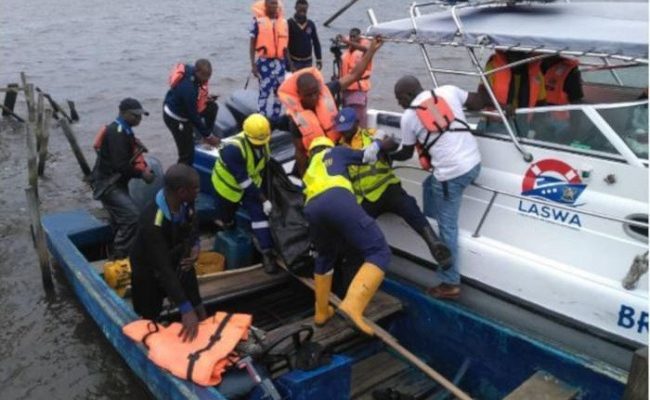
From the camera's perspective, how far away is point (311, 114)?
599 cm

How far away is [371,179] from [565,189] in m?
1.45

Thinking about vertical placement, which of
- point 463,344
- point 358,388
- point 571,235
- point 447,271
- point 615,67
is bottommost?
point 358,388

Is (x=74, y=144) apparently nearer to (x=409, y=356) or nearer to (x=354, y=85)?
(x=354, y=85)

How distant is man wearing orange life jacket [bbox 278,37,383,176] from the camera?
19.5ft

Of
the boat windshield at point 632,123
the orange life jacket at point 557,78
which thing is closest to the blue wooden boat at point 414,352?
the boat windshield at point 632,123

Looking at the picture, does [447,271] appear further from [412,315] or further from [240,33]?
[240,33]

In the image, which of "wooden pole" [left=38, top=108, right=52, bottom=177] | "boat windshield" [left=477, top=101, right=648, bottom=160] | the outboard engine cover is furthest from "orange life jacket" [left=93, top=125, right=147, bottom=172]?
"wooden pole" [left=38, top=108, right=52, bottom=177]

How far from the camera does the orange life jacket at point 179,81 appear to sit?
7.32 metres

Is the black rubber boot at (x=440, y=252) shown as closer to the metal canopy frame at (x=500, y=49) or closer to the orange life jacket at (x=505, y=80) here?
the metal canopy frame at (x=500, y=49)

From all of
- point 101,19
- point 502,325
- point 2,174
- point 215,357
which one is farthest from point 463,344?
point 101,19

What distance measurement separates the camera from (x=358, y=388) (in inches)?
202

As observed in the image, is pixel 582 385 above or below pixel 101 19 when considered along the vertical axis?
below

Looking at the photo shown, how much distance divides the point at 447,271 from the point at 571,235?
2.97ft

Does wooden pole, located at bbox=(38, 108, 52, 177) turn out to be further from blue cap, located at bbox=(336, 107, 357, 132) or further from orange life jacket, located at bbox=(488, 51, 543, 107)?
orange life jacket, located at bbox=(488, 51, 543, 107)
